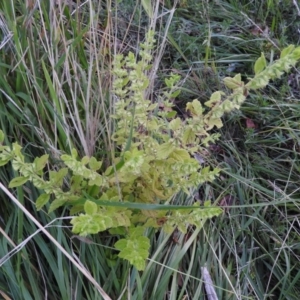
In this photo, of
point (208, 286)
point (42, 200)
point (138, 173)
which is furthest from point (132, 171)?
point (208, 286)

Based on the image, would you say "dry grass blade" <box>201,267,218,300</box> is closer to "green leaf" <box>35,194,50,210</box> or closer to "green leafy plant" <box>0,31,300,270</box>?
"green leafy plant" <box>0,31,300,270</box>

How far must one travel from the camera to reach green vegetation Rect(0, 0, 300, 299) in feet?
2.85

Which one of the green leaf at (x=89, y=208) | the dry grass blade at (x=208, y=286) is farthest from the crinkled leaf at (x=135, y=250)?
the dry grass blade at (x=208, y=286)

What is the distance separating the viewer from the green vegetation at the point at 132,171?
0.87 meters

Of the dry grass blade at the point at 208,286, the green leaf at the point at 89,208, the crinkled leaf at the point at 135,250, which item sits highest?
the green leaf at the point at 89,208

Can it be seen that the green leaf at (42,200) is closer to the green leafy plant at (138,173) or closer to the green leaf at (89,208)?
the green leafy plant at (138,173)

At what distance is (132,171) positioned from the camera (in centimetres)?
83

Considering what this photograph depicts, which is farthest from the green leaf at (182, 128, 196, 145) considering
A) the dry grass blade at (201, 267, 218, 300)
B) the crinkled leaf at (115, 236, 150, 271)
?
the dry grass blade at (201, 267, 218, 300)

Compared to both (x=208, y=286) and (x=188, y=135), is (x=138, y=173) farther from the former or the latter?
(x=208, y=286)

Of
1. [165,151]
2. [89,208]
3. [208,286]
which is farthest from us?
[208,286]

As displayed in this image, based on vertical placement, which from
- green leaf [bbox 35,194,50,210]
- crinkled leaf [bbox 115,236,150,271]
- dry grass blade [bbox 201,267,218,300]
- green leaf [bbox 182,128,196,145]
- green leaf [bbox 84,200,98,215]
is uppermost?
green leaf [bbox 182,128,196,145]

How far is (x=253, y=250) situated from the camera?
1.21 metres

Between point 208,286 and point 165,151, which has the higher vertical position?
point 165,151

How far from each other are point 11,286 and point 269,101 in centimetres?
94
